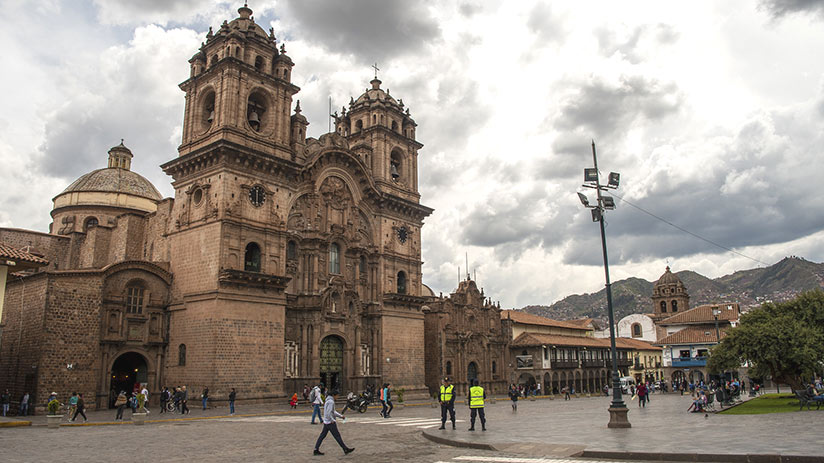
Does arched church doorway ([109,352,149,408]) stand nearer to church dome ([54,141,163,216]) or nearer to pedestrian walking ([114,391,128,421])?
pedestrian walking ([114,391,128,421])

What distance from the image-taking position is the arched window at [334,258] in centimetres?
3970

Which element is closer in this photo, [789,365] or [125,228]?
[789,365]

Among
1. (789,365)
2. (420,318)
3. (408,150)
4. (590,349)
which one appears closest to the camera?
(789,365)

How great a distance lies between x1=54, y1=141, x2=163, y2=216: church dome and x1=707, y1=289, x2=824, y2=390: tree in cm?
4312

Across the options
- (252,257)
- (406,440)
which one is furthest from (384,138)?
(406,440)

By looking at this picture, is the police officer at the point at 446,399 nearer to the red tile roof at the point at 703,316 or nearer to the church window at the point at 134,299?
the church window at the point at 134,299

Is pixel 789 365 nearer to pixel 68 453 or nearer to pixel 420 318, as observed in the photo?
pixel 420 318

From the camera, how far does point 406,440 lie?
1755cm

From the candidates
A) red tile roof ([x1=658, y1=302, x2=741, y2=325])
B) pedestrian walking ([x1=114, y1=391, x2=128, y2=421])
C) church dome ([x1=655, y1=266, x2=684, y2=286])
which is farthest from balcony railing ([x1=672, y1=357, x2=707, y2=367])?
pedestrian walking ([x1=114, y1=391, x2=128, y2=421])

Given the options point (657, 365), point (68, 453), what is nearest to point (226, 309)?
point (68, 453)

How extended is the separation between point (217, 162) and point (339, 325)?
12696mm

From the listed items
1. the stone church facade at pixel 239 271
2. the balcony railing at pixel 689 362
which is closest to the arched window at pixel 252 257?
the stone church facade at pixel 239 271

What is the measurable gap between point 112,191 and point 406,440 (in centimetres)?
4006

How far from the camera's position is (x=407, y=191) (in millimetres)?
48094
